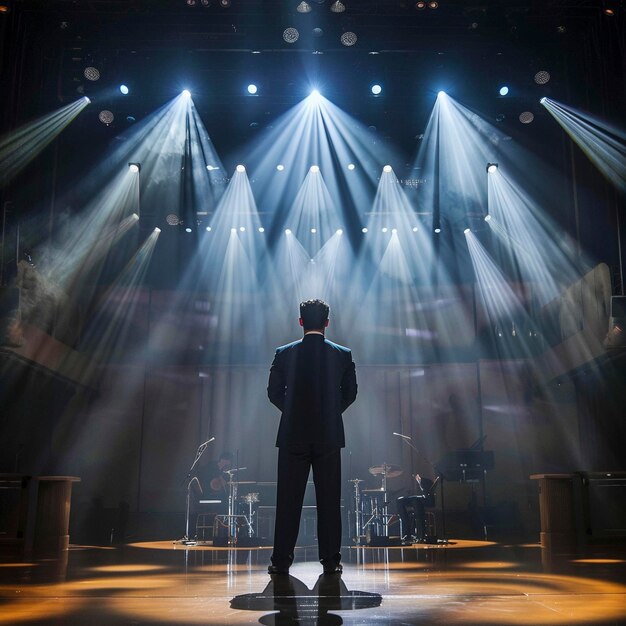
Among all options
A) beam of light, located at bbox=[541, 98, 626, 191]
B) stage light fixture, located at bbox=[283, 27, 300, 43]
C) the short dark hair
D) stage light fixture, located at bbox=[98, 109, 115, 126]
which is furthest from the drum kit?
stage light fixture, located at bbox=[98, 109, 115, 126]

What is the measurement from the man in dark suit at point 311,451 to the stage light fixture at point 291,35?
5.67 meters

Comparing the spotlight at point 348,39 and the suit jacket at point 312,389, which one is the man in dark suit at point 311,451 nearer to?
the suit jacket at point 312,389

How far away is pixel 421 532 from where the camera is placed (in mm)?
8547

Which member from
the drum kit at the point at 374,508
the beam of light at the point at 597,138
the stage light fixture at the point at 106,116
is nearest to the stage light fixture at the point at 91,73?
the stage light fixture at the point at 106,116

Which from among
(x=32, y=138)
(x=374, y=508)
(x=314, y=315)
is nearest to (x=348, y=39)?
(x=32, y=138)

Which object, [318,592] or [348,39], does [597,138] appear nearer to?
[348,39]

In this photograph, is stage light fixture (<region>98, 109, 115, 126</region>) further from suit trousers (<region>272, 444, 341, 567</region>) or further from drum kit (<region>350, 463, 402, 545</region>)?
suit trousers (<region>272, 444, 341, 567</region>)

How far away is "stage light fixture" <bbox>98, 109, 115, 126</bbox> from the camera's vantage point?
381 inches

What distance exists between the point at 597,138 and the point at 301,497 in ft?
23.1

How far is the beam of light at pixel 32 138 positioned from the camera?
29.9ft

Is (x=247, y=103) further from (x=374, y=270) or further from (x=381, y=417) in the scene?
(x=381, y=417)

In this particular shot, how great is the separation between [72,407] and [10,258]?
4807 millimetres

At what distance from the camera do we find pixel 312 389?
405cm

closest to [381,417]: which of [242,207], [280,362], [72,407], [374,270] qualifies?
[374,270]
